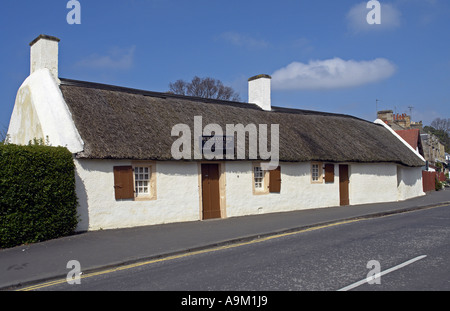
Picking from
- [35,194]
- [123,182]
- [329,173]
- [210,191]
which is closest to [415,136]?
[329,173]

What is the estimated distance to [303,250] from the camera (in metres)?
9.20

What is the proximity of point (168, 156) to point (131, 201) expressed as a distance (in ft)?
6.28

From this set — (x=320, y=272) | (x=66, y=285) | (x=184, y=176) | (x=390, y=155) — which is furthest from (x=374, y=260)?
(x=390, y=155)

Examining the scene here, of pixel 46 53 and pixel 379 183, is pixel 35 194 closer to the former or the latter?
pixel 46 53

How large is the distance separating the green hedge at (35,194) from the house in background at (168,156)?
1.93 feet

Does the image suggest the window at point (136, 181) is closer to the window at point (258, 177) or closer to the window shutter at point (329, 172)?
the window at point (258, 177)

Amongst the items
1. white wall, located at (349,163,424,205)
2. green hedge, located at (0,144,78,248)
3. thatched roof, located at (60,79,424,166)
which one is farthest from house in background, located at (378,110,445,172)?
green hedge, located at (0,144,78,248)

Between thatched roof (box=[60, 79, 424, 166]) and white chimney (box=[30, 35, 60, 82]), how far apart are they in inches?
27.5

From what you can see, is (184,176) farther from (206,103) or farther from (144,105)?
(206,103)

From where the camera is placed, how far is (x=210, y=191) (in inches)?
606

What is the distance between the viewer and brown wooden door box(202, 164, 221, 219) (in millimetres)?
15203

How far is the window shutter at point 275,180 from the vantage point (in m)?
16.8

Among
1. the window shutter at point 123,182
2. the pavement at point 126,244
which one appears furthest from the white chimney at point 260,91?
the window shutter at point 123,182
